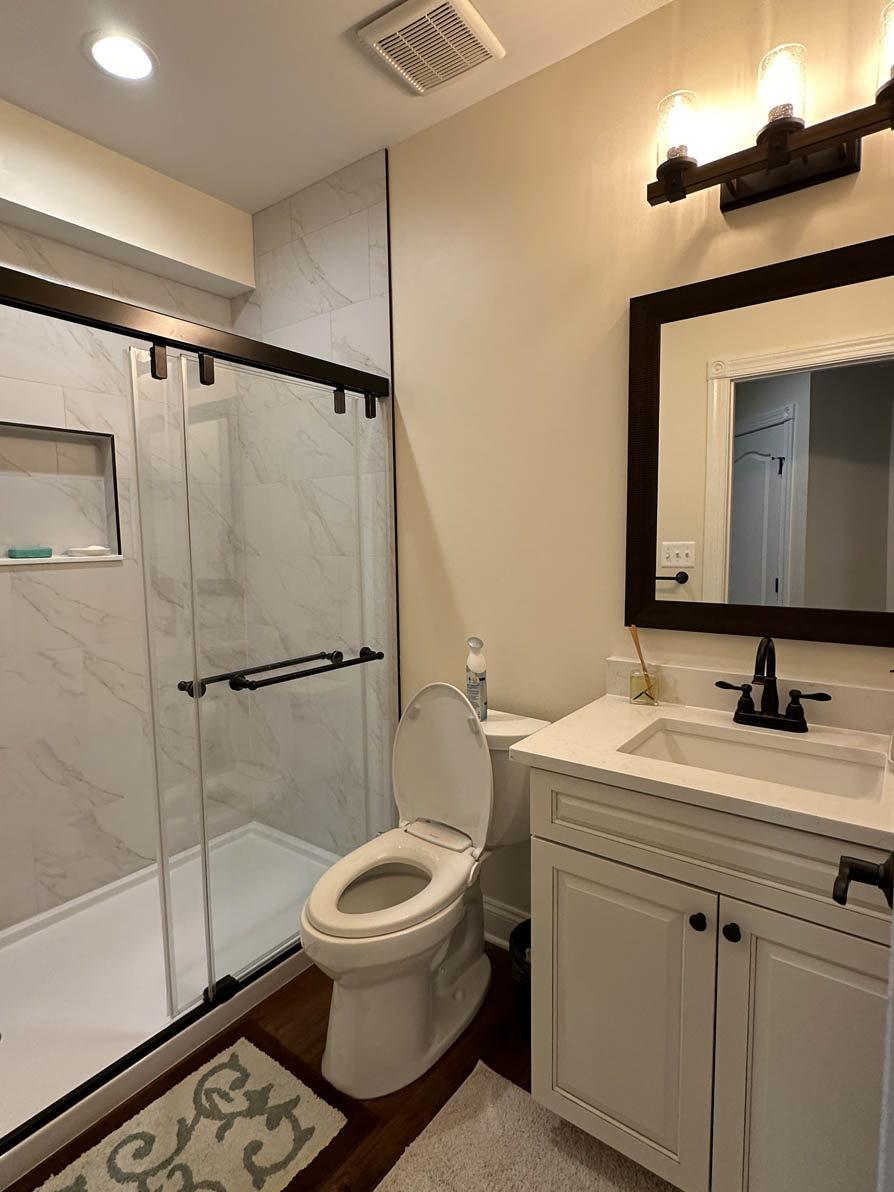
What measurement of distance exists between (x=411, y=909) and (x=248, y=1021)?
725 millimetres

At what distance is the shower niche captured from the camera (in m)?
2.11

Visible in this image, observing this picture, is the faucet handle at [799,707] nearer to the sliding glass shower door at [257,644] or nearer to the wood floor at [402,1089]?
the wood floor at [402,1089]

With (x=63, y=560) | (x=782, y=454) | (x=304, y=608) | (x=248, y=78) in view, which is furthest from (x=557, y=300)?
(x=63, y=560)

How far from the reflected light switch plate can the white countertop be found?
1.22ft

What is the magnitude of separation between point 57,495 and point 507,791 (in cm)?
187

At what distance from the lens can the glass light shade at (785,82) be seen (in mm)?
1294

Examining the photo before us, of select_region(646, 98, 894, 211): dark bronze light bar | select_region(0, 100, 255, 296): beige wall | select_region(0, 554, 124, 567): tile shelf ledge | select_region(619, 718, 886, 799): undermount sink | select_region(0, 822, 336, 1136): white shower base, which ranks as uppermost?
select_region(0, 100, 255, 296): beige wall

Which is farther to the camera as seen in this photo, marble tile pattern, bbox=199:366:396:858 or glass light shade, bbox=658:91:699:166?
marble tile pattern, bbox=199:366:396:858

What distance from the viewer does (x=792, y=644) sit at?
149cm

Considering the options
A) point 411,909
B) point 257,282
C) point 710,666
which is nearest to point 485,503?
point 710,666

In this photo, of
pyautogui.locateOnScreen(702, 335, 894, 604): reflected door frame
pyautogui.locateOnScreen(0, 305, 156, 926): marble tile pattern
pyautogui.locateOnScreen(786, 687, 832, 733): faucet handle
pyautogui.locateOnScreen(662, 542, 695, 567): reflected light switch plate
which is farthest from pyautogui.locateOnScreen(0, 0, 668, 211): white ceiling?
pyautogui.locateOnScreen(786, 687, 832, 733): faucet handle

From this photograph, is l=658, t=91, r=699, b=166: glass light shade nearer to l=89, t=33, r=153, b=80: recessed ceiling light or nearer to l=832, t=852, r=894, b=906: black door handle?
l=89, t=33, r=153, b=80: recessed ceiling light

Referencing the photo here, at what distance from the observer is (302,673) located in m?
2.03

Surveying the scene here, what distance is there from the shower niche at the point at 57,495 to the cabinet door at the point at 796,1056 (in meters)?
2.31
